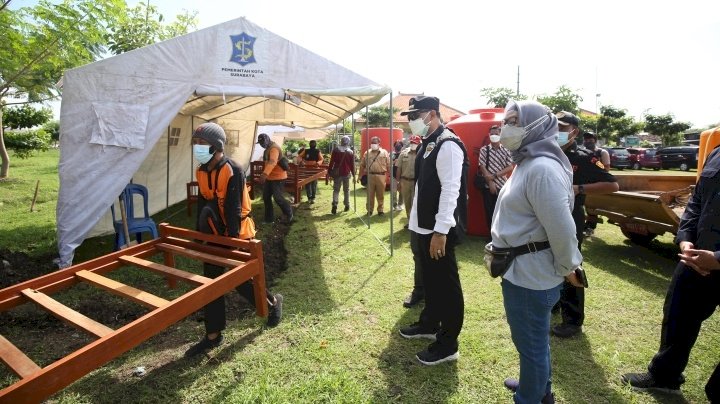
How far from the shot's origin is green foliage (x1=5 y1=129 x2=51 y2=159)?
18.5 metres

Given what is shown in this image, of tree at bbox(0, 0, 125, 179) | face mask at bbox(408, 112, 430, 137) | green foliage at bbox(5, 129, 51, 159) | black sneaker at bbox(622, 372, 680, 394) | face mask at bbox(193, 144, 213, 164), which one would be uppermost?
tree at bbox(0, 0, 125, 179)

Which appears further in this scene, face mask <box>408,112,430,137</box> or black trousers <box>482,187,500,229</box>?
black trousers <box>482,187,500,229</box>

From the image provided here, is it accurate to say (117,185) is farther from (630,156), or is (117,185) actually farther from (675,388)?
(630,156)

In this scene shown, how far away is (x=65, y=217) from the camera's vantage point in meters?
4.59

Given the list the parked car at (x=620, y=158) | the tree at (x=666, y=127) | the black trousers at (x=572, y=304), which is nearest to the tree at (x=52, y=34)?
the black trousers at (x=572, y=304)

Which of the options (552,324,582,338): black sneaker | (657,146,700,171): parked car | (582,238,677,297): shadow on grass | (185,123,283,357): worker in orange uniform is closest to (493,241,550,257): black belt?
(552,324,582,338): black sneaker

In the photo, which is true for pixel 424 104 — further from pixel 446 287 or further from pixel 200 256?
pixel 200 256

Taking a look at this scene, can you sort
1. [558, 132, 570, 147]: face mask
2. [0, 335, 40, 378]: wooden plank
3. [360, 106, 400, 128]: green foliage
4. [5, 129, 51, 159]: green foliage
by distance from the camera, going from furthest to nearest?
[360, 106, 400, 128]: green foliage, [5, 129, 51, 159]: green foliage, [558, 132, 570, 147]: face mask, [0, 335, 40, 378]: wooden plank

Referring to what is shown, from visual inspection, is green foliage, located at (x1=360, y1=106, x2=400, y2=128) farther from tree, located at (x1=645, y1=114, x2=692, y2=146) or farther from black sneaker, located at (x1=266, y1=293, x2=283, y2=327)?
black sneaker, located at (x1=266, y1=293, x2=283, y2=327)

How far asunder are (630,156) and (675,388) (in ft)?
85.9

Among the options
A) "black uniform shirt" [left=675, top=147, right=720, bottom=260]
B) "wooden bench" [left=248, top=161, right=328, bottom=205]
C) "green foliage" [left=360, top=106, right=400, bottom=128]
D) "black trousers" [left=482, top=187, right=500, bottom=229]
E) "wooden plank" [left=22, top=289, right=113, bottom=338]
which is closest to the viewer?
"wooden plank" [left=22, top=289, right=113, bottom=338]

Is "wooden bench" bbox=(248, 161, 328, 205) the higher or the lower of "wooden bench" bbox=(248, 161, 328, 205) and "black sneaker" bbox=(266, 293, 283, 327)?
the higher

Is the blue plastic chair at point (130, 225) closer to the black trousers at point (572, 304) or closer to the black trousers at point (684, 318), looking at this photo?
the black trousers at point (572, 304)

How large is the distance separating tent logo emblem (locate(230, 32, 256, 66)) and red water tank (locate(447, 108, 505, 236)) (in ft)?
11.7
